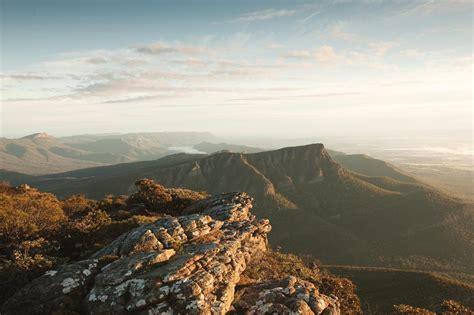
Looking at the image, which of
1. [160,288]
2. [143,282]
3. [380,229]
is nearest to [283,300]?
[160,288]

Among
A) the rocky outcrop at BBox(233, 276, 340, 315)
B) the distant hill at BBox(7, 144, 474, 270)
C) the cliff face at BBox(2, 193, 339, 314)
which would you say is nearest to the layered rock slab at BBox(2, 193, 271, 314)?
the cliff face at BBox(2, 193, 339, 314)

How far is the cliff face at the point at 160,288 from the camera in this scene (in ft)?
64.5

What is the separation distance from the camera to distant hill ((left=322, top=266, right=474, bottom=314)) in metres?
69.6

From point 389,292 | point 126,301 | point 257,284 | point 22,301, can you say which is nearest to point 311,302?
point 257,284

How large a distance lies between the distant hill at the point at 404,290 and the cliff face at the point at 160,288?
1991 inches

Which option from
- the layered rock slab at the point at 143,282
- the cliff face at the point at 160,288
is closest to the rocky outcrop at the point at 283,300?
the cliff face at the point at 160,288

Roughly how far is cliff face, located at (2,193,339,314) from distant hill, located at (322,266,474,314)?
50.6m

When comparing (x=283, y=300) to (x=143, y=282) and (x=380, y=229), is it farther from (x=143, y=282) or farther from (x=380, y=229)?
(x=380, y=229)

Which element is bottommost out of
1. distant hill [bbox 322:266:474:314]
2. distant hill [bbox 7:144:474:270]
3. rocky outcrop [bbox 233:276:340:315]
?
distant hill [bbox 7:144:474:270]

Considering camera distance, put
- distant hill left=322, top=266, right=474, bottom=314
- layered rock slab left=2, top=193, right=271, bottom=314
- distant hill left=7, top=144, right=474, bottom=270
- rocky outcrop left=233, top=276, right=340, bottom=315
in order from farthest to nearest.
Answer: distant hill left=7, top=144, right=474, bottom=270
distant hill left=322, top=266, right=474, bottom=314
rocky outcrop left=233, top=276, right=340, bottom=315
layered rock slab left=2, top=193, right=271, bottom=314

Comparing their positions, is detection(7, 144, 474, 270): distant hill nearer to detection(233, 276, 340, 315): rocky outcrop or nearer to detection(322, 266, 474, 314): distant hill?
detection(322, 266, 474, 314): distant hill

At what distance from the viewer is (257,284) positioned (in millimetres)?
25453

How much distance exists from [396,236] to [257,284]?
155171mm

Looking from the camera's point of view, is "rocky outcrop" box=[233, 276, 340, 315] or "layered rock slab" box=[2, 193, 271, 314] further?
"rocky outcrop" box=[233, 276, 340, 315]
